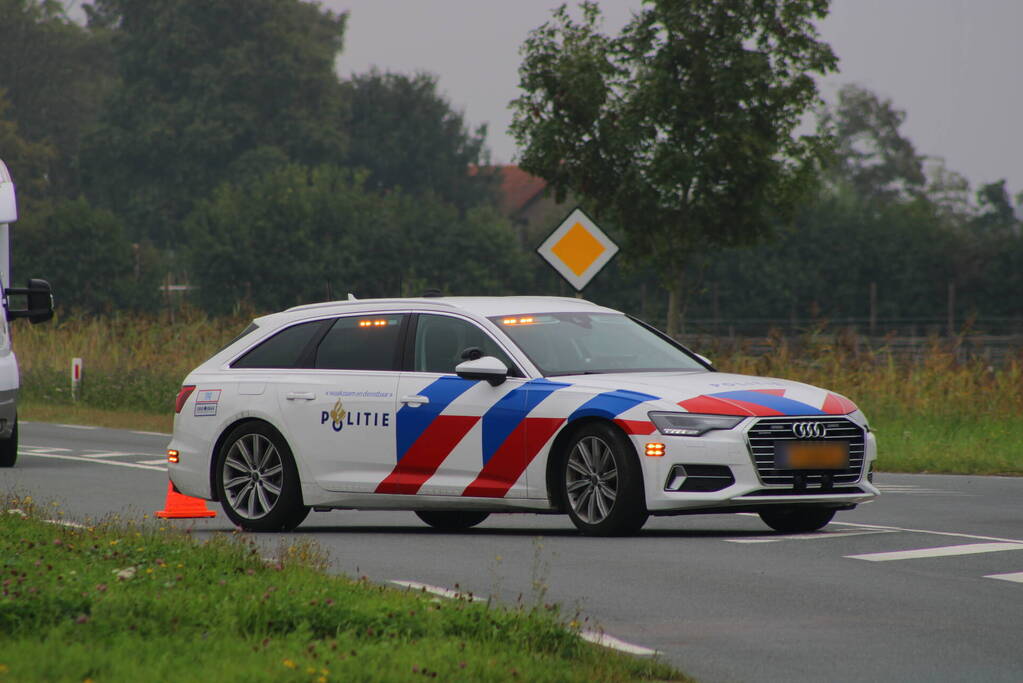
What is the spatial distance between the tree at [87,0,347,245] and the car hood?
245ft

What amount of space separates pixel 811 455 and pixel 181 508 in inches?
187

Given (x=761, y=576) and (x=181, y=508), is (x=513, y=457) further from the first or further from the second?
(x=181, y=508)

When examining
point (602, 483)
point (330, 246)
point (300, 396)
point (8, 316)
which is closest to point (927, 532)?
point (602, 483)

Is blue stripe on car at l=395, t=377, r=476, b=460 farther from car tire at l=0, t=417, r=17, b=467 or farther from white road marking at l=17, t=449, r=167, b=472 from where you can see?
car tire at l=0, t=417, r=17, b=467

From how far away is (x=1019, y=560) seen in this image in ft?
35.3

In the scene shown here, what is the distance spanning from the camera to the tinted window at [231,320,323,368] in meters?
13.0

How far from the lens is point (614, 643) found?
7.70 meters

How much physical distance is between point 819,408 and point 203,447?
419 centimetres

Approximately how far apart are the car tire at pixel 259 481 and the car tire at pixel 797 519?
3061 mm

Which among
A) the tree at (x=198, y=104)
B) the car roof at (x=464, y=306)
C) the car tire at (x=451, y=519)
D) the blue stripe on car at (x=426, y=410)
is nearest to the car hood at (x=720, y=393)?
the blue stripe on car at (x=426, y=410)

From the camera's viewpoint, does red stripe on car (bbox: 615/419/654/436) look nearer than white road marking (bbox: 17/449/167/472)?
Yes

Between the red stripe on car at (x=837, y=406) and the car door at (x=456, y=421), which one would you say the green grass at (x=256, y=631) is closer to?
the car door at (x=456, y=421)

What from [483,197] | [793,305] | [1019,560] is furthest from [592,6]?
[483,197]

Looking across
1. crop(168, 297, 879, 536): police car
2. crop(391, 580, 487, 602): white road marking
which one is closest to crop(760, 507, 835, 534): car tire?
crop(168, 297, 879, 536): police car
